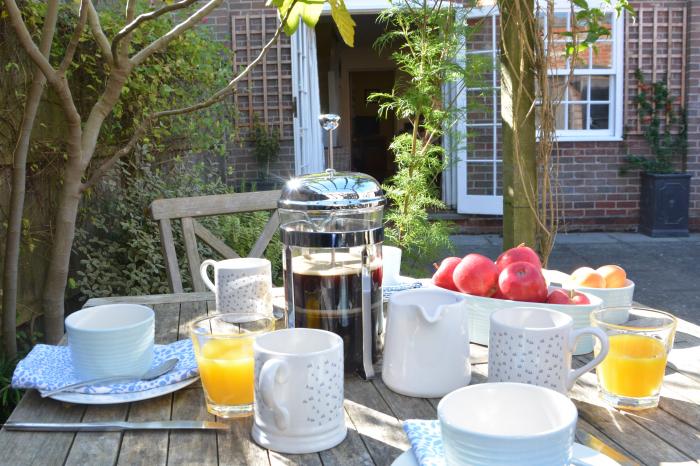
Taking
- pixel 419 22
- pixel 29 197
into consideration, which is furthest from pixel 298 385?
pixel 419 22

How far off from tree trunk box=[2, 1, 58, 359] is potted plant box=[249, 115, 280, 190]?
402cm

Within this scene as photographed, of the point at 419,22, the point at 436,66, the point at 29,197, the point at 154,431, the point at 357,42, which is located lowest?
the point at 154,431

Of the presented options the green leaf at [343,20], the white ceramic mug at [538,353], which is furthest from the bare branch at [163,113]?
the white ceramic mug at [538,353]

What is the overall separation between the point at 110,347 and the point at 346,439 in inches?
16.7

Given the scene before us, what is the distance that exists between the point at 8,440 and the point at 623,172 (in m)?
6.71

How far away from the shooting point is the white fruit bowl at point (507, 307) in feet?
4.14

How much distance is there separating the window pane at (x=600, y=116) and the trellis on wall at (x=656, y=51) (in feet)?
0.62

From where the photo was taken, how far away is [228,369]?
102cm

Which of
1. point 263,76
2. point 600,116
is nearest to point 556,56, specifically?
point 600,116

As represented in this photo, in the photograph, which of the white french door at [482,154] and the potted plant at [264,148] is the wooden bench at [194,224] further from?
the white french door at [482,154]

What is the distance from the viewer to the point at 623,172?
6855mm

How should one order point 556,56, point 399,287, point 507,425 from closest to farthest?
point 507,425, point 399,287, point 556,56

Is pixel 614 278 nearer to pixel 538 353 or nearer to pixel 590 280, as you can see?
pixel 590 280

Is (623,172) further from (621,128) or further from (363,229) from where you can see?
(363,229)
